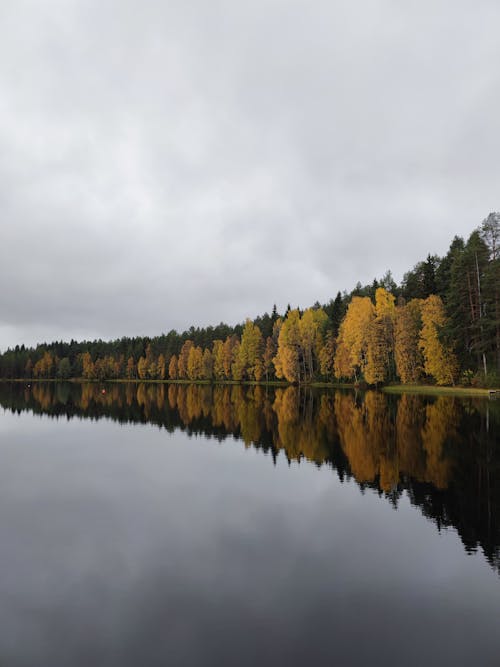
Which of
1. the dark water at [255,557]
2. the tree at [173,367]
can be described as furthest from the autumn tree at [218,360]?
the dark water at [255,557]

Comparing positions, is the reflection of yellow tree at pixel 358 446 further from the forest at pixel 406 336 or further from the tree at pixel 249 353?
the tree at pixel 249 353

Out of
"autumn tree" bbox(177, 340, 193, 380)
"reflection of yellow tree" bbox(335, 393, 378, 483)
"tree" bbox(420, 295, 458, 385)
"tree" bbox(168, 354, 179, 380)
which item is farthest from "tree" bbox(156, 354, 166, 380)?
"reflection of yellow tree" bbox(335, 393, 378, 483)

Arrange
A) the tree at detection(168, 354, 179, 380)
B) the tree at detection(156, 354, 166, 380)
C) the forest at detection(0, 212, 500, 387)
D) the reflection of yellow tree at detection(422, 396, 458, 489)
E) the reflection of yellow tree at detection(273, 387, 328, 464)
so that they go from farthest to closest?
1. the tree at detection(156, 354, 166, 380)
2. the tree at detection(168, 354, 179, 380)
3. the forest at detection(0, 212, 500, 387)
4. the reflection of yellow tree at detection(273, 387, 328, 464)
5. the reflection of yellow tree at detection(422, 396, 458, 489)

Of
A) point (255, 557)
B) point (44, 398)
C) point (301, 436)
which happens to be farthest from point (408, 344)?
point (44, 398)

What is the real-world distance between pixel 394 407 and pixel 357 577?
36.9m

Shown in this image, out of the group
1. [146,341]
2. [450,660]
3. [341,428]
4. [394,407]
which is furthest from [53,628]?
[146,341]

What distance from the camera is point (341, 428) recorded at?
30438 mm

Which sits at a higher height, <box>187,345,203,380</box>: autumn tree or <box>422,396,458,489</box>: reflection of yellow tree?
<box>187,345,203,380</box>: autumn tree

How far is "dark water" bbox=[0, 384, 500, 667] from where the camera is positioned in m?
7.50

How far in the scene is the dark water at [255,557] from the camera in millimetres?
7496

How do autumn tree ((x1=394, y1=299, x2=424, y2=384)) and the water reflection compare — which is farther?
autumn tree ((x1=394, y1=299, x2=424, y2=384))

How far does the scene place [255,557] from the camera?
1079cm

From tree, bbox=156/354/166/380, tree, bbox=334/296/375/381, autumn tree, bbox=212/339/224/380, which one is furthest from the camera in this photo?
tree, bbox=156/354/166/380

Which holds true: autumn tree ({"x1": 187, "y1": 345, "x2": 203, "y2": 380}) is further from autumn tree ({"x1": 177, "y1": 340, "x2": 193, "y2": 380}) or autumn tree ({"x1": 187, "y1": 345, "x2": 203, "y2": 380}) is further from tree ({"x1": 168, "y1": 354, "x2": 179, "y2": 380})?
tree ({"x1": 168, "y1": 354, "x2": 179, "y2": 380})
